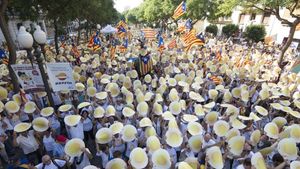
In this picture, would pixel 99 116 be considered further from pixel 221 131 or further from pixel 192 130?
pixel 221 131

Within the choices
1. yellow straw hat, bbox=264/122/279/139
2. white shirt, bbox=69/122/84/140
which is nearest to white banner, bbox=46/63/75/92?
white shirt, bbox=69/122/84/140

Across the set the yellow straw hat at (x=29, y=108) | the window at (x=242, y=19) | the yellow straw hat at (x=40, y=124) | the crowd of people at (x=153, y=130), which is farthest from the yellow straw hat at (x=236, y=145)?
the window at (x=242, y=19)

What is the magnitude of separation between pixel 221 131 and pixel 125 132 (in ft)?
6.30

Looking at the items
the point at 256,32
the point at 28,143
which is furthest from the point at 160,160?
the point at 256,32

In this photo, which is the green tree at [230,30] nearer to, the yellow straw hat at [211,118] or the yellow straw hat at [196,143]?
the yellow straw hat at [211,118]

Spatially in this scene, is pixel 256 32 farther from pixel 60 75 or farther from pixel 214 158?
pixel 214 158

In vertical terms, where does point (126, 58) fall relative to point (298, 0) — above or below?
below

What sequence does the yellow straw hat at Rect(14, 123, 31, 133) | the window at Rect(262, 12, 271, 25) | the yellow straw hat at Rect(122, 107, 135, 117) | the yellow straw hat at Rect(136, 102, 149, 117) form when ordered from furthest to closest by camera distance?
1. the window at Rect(262, 12, 271, 25)
2. the yellow straw hat at Rect(136, 102, 149, 117)
3. the yellow straw hat at Rect(122, 107, 135, 117)
4. the yellow straw hat at Rect(14, 123, 31, 133)

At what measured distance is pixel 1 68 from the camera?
1014 cm

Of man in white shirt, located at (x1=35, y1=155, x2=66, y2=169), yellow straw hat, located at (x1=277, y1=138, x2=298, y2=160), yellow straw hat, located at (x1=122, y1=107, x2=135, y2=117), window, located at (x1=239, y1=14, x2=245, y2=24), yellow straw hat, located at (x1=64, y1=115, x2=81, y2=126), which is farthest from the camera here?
window, located at (x1=239, y1=14, x2=245, y2=24)

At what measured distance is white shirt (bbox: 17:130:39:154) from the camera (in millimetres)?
5339

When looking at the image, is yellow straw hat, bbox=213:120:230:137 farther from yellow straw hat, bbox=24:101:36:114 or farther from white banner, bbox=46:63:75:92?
yellow straw hat, bbox=24:101:36:114

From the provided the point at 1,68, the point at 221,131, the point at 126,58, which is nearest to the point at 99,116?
the point at 221,131

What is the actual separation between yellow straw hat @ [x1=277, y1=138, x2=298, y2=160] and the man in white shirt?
3.87 m
